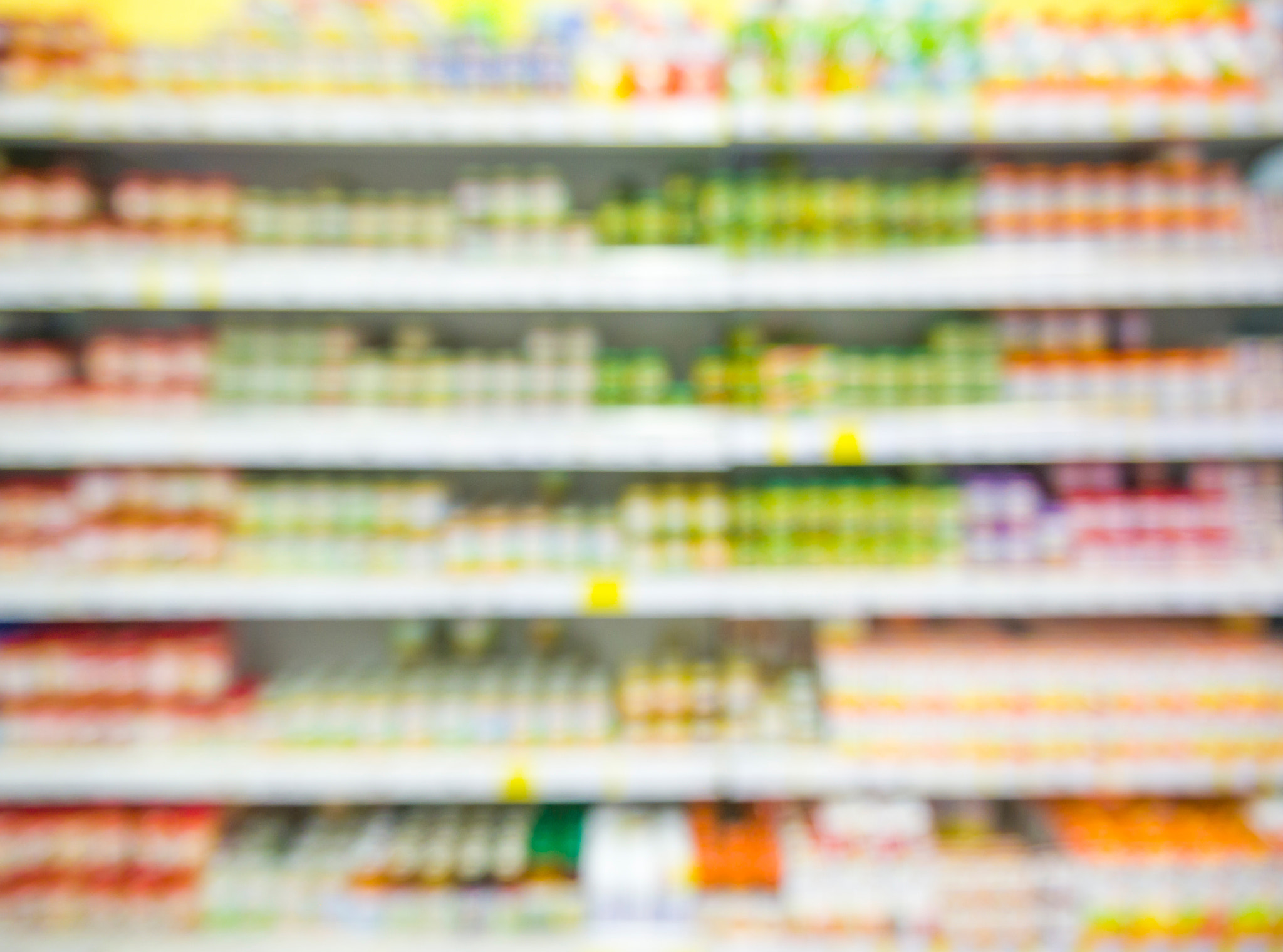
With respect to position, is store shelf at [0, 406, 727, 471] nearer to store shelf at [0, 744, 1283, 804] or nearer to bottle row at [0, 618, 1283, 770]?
bottle row at [0, 618, 1283, 770]

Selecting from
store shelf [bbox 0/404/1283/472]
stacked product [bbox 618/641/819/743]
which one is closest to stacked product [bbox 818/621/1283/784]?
stacked product [bbox 618/641/819/743]

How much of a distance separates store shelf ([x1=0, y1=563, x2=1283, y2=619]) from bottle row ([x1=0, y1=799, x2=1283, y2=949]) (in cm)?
50

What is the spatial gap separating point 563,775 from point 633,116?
1.47 m

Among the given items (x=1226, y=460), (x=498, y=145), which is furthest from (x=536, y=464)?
(x=1226, y=460)

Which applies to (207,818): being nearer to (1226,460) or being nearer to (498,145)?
(498,145)

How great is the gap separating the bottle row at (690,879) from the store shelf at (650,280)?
46.6 inches

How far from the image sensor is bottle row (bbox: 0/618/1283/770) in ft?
6.09

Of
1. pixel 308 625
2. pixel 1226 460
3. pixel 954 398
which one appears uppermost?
pixel 954 398

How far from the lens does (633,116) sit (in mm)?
1753

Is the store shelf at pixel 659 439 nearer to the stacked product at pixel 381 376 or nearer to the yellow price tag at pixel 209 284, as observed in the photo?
the stacked product at pixel 381 376

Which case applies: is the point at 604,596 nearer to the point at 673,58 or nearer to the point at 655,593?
the point at 655,593

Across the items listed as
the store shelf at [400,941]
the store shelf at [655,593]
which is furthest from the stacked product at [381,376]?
the store shelf at [400,941]

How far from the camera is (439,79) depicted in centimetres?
179

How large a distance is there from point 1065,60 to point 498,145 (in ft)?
4.37
